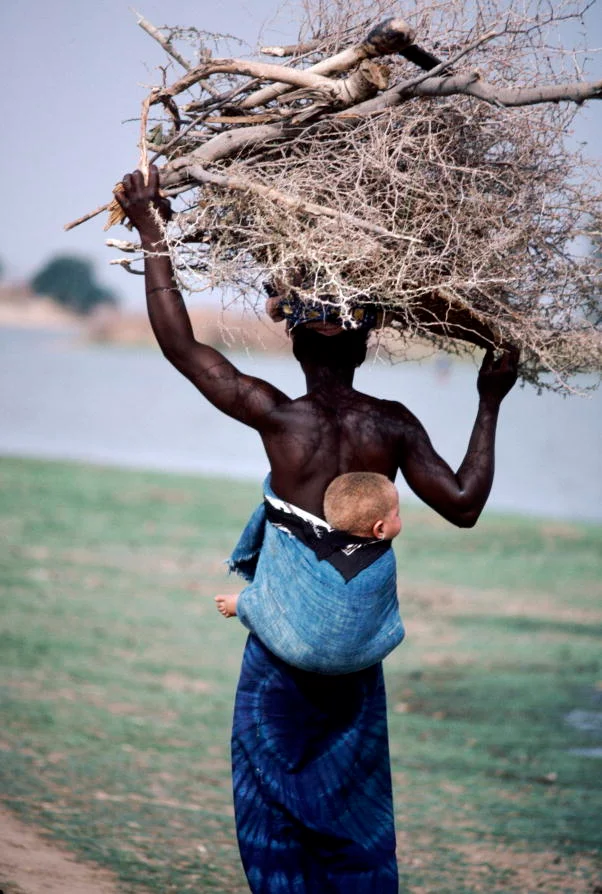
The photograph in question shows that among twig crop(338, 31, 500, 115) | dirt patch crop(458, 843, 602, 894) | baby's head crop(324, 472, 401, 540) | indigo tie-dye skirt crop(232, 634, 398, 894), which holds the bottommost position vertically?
dirt patch crop(458, 843, 602, 894)

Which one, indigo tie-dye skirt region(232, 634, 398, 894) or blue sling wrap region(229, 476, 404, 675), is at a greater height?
blue sling wrap region(229, 476, 404, 675)

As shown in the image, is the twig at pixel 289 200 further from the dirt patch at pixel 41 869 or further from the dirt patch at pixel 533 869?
the dirt patch at pixel 533 869

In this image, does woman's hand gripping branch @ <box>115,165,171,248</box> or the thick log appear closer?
the thick log

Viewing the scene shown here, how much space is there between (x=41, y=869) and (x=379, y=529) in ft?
7.06

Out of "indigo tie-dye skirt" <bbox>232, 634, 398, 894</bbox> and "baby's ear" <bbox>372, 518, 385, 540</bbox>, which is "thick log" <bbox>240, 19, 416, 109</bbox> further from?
"indigo tie-dye skirt" <bbox>232, 634, 398, 894</bbox>

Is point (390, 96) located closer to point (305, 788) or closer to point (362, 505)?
point (362, 505)

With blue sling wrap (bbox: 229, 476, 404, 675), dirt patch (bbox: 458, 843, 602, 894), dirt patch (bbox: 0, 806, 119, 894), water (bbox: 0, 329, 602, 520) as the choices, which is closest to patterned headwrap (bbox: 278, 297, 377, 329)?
blue sling wrap (bbox: 229, 476, 404, 675)

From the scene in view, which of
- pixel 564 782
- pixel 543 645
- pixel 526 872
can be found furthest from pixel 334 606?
pixel 543 645

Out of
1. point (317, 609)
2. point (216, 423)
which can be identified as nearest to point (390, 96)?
point (317, 609)

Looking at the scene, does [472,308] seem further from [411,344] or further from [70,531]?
[70,531]

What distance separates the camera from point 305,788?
3.30 meters

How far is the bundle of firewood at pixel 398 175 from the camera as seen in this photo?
305 centimetres

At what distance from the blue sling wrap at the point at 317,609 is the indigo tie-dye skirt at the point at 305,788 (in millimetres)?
152

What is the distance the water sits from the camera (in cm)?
1959
